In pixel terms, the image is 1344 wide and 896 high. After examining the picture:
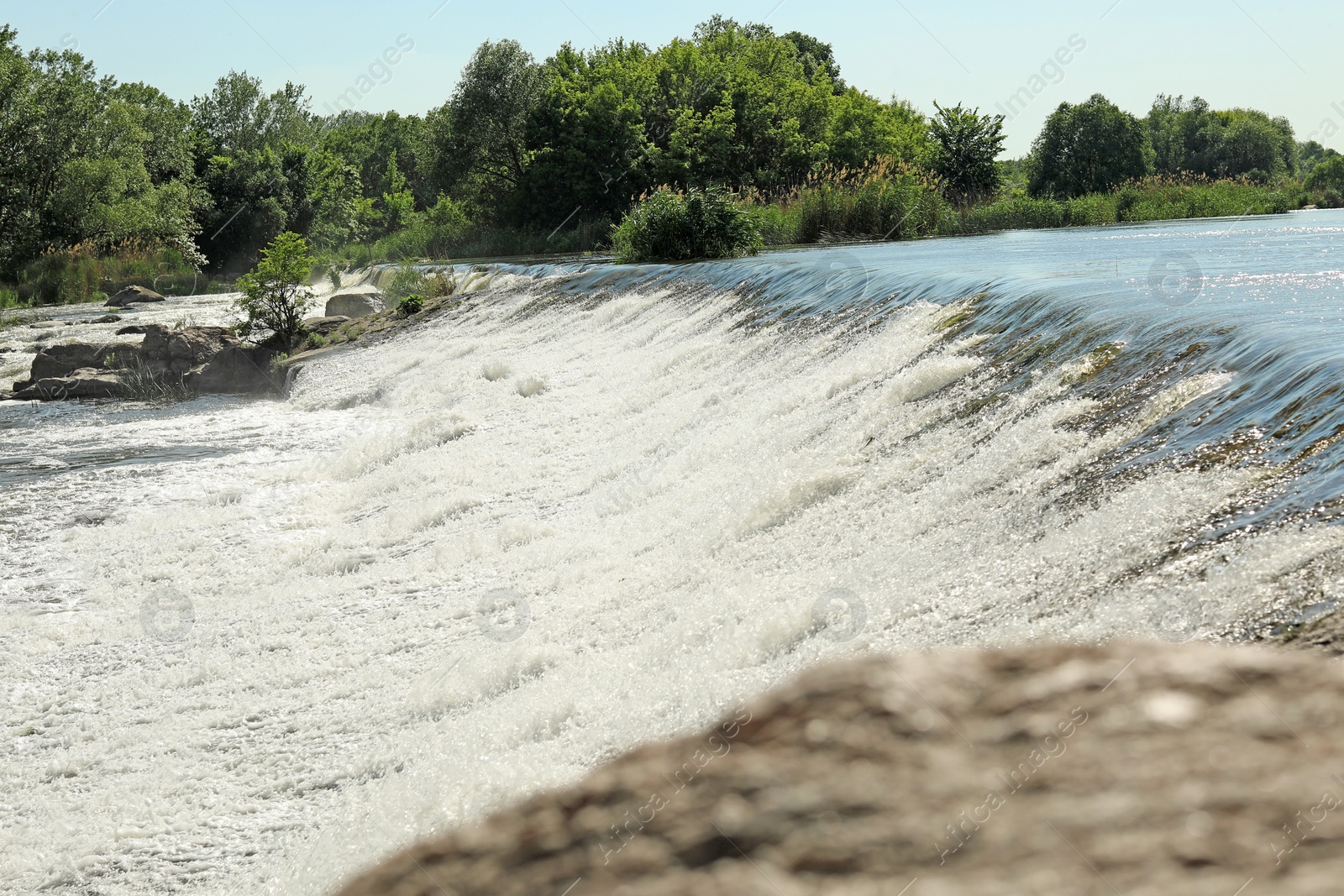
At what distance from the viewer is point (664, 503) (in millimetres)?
6047

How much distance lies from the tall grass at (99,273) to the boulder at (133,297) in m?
2.04

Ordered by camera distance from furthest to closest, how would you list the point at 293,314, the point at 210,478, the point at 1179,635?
the point at 293,314 < the point at 210,478 < the point at 1179,635

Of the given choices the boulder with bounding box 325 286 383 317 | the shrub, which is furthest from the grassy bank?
the shrub

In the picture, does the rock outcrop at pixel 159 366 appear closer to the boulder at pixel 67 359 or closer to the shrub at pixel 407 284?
the boulder at pixel 67 359

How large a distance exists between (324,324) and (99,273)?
15.4 meters

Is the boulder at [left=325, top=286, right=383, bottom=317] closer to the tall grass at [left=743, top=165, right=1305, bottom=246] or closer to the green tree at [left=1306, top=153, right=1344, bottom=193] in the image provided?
the tall grass at [left=743, top=165, right=1305, bottom=246]

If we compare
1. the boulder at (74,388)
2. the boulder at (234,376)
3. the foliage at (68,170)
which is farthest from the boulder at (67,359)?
the foliage at (68,170)

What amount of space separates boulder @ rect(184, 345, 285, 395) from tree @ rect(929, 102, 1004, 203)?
16.9 metres

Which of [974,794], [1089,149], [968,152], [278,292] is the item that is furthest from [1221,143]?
[974,794]

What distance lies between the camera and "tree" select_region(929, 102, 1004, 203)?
24.9m

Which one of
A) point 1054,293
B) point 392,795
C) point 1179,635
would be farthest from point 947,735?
point 1054,293

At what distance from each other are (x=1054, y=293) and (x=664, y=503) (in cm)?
328

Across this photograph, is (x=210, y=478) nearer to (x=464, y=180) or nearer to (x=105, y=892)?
(x=105, y=892)

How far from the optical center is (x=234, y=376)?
1344 cm
